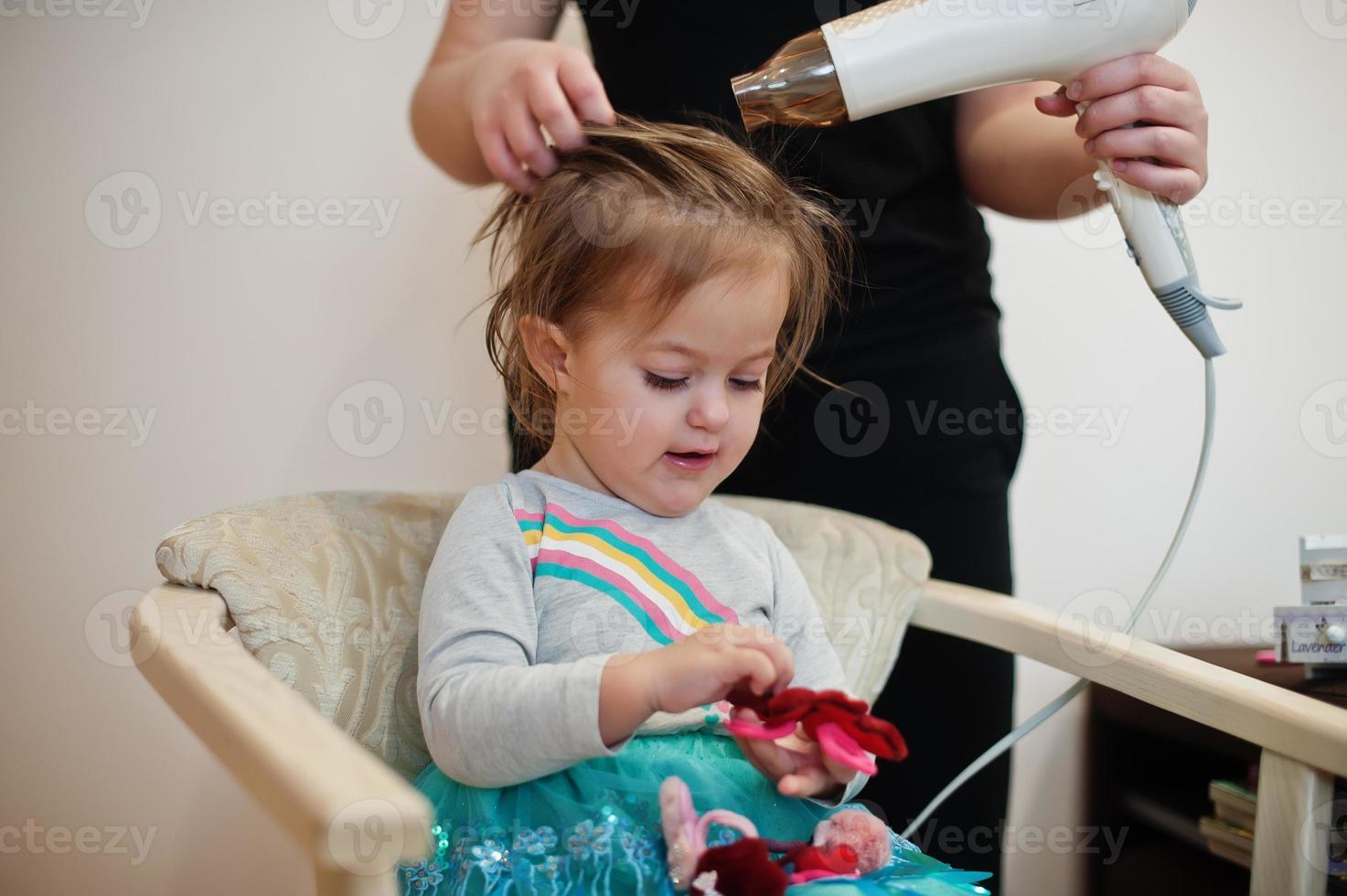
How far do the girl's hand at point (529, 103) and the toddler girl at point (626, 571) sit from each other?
0.14 feet

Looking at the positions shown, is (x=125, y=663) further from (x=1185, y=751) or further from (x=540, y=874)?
(x=1185, y=751)

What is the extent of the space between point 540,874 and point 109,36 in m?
1.13

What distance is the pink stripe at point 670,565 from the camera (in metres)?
0.83

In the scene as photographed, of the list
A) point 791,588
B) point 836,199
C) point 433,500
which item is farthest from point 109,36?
point 791,588

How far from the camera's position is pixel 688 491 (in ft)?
2.77

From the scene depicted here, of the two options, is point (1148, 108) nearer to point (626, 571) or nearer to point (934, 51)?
point (934, 51)

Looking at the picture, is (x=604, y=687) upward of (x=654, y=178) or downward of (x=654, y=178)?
downward
